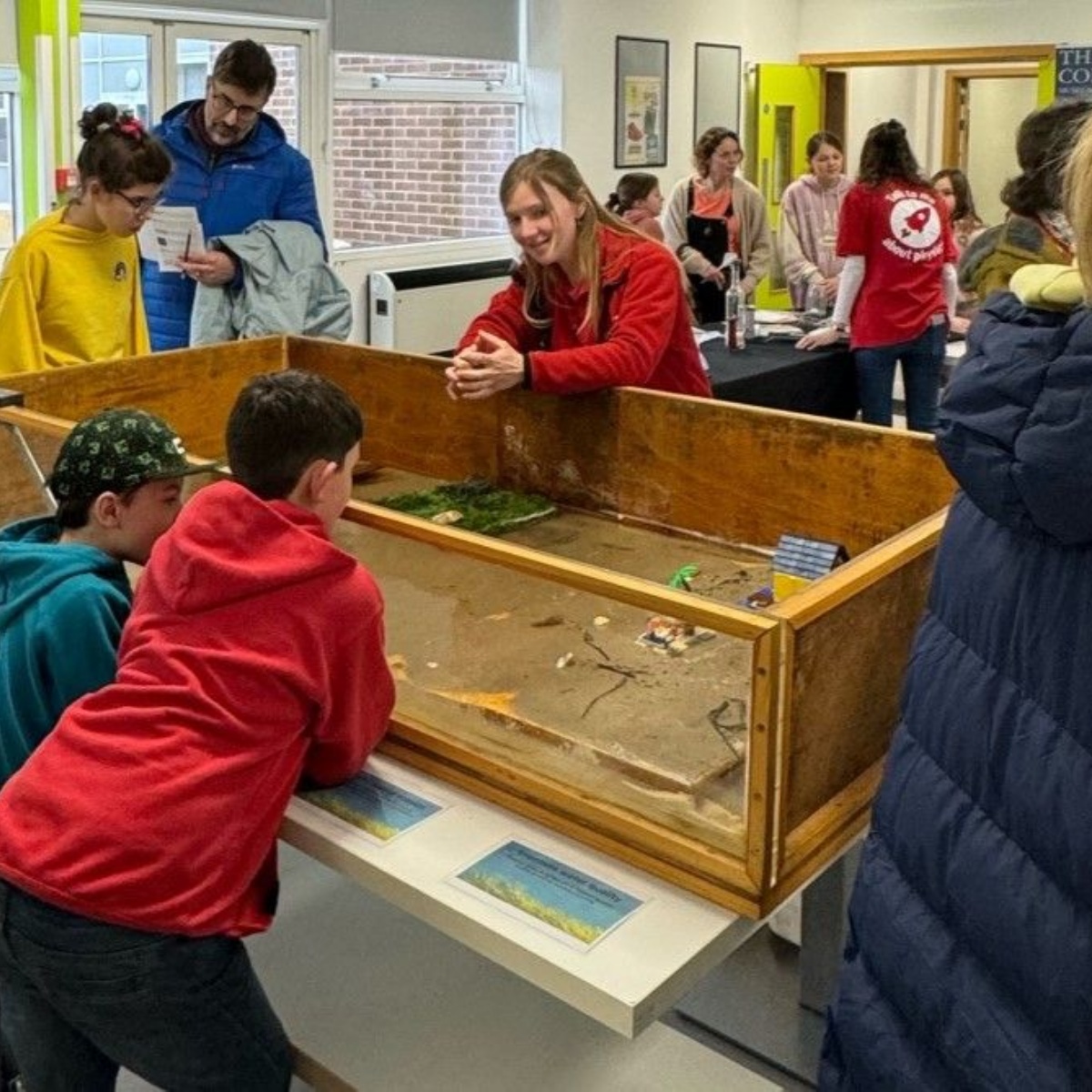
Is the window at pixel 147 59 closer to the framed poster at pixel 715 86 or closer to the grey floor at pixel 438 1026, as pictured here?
the framed poster at pixel 715 86

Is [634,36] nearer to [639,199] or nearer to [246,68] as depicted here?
[639,199]

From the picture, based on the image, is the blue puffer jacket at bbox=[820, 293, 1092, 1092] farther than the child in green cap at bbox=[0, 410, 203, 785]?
No

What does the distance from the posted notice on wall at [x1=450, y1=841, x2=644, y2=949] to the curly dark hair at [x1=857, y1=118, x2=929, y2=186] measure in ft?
12.7

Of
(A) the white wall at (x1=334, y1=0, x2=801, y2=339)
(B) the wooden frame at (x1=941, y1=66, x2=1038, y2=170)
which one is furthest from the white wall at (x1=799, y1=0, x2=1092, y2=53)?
(B) the wooden frame at (x1=941, y1=66, x2=1038, y2=170)

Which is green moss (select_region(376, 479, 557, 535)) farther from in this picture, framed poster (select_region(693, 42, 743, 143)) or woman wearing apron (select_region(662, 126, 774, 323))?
framed poster (select_region(693, 42, 743, 143))

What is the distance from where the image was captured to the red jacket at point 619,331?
8.55 feet

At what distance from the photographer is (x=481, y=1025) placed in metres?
1.87

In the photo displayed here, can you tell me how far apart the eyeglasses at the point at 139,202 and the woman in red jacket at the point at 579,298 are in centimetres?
74

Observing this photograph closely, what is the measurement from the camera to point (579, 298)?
8.97ft

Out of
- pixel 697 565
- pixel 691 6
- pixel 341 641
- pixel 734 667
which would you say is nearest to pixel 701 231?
pixel 691 6

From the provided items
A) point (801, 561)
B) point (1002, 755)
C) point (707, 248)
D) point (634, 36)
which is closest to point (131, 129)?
point (801, 561)

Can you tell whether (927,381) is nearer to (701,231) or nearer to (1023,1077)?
(701,231)

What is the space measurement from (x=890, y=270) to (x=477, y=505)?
2657 millimetres

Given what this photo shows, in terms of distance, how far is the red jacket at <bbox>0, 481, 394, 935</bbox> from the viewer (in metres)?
1.47
